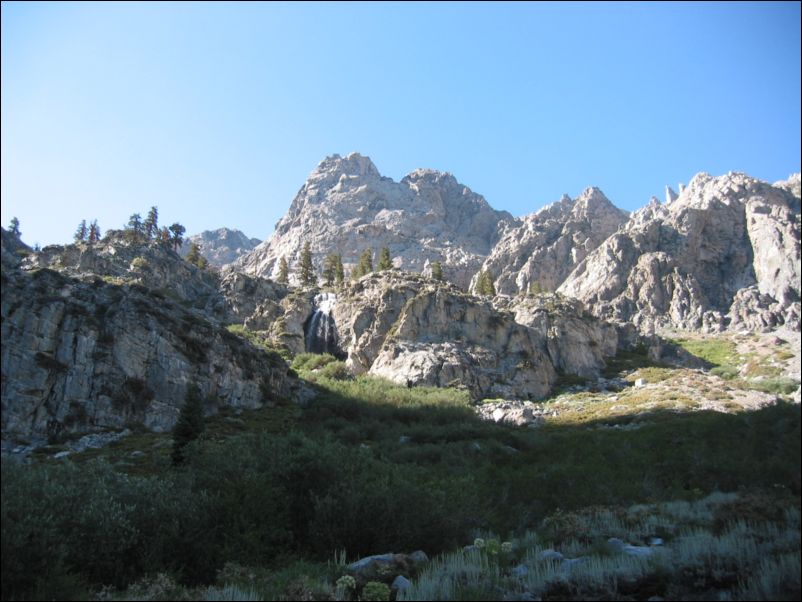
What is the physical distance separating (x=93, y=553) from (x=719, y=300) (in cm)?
12413

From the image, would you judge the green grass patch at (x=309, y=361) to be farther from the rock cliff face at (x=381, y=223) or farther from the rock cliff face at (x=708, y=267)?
the rock cliff face at (x=381, y=223)

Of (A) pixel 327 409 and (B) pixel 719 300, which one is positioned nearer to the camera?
(A) pixel 327 409

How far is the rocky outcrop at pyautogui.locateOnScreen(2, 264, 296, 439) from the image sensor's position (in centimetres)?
2553

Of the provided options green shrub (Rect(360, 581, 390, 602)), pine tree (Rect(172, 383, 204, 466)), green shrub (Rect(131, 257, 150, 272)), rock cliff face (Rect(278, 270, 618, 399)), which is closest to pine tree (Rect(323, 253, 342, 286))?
rock cliff face (Rect(278, 270, 618, 399))

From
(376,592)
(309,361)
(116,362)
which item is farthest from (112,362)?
(376,592)

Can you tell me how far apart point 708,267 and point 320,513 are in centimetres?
12775

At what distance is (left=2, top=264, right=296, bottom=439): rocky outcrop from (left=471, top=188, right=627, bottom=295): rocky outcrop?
288ft

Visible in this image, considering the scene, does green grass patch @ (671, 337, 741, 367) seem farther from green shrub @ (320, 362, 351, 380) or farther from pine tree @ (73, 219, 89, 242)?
pine tree @ (73, 219, 89, 242)

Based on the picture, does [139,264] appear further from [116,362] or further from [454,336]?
[454,336]

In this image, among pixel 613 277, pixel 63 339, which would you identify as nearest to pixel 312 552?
pixel 63 339

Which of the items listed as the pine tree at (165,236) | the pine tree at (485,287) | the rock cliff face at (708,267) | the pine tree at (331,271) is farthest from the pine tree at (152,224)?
the rock cliff face at (708,267)

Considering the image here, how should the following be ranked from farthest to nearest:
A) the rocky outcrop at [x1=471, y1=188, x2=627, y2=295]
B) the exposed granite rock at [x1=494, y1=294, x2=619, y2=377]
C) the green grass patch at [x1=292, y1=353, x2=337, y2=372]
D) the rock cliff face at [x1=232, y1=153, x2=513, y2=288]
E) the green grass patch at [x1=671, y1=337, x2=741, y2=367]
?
the rock cliff face at [x1=232, y1=153, x2=513, y2=288]
the rocky outcrop at [x1=471, y1=188, x2=627, y2=295]
the green grass patch at [x1=671, y1=337, x2=741, y2=367]
the exposed granite rock at [x1=494, y1=294, x2=619, y2=377]
the green grass patch at [x1=292, y1=353, x2=337, y2=372]

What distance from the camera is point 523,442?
32.0 meters

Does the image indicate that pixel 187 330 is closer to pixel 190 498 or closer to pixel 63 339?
pixel 63 339
